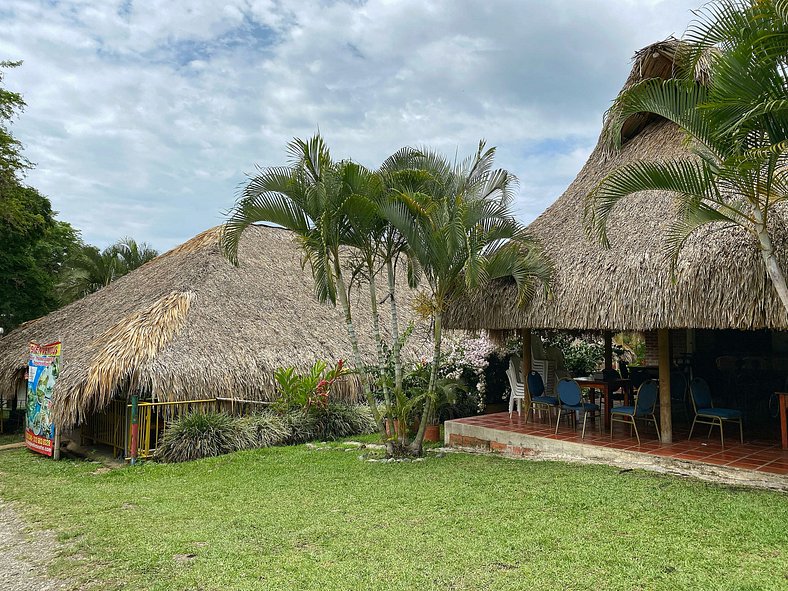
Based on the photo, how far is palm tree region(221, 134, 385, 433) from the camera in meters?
7.94

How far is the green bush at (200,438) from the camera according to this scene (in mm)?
9836

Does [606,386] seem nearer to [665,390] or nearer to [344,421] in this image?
[665,390]

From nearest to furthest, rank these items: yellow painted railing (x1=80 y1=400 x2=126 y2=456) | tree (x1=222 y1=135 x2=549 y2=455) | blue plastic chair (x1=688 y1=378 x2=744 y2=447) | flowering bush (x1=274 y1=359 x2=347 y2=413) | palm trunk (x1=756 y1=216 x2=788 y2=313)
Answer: palm trunk (x1=756 y1=216 x2=788 y2=313) → blue plastic chair (x1=688 y1=378 x2=744 y2=447) → tree (x1=222 y1=135 x2=549 y2=455) → yellow painted railing (x1=80 y1=400 x2=126 y2=456) → flowering bush (x1=274 y1=359 x2=347 y2=413)

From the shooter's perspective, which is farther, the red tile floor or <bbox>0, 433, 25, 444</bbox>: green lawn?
<bbox>0, 433, 25, 444</bbox>: green lawn

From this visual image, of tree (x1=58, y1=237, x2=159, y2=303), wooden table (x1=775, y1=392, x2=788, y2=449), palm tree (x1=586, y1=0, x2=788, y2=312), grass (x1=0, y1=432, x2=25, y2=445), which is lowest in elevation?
grass (x1=0, y1=432, x2=25, y2=445)

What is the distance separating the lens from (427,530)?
499cm

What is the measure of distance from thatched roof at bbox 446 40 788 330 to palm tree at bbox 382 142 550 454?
469 mm

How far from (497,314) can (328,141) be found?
3551 mm

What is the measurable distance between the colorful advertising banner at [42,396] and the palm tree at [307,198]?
497 centimetres

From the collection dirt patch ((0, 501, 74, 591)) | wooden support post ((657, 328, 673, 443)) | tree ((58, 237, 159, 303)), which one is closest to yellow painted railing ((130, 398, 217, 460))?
dirt patch ((0, 501, 74, 591))

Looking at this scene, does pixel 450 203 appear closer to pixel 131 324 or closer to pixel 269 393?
pixel 269 393

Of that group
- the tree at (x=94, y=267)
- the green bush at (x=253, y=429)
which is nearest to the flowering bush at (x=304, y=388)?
the green bush at (x=253, y=429)

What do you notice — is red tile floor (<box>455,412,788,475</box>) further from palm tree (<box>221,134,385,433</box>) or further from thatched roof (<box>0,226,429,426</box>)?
thatched roof (<box>0,226,429,426</box>)

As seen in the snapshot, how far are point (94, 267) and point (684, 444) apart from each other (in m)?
22.0
